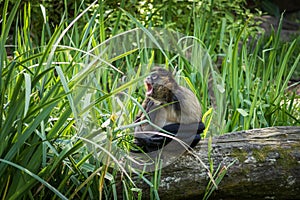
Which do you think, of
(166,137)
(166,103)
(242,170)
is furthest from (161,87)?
(242,170)

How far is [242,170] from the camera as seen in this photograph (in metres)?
3.27

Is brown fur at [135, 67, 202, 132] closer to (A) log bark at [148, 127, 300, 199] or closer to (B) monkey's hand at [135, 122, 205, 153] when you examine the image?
(B) monkey's hand at [135, 122, 205, 153]

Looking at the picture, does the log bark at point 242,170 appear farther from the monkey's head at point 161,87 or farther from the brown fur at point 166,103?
the monkey's head at point 161,87

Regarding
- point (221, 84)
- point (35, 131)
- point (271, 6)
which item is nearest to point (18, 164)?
point (35, 131)

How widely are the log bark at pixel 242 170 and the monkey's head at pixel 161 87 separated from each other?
0.31m

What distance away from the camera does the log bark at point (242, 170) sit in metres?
3.16

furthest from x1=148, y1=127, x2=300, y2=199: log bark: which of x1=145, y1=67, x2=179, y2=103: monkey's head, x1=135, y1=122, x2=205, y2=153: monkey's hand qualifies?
x1=145, y1=67, x2=179, y2=103: monkey's head

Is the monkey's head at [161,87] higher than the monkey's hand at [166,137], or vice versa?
the monkey's head at [161,87]

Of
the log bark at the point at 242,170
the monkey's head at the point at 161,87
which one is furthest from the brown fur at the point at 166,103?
the log bark at the point at 242,170

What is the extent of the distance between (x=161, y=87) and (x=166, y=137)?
A: 0.79 ft

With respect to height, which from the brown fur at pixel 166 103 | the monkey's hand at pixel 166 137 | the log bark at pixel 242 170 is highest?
the brown fur at pixel 166 103

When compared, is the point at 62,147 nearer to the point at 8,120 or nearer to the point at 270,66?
the point at 8,120

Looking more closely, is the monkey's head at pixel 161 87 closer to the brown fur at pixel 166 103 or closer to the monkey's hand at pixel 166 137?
the brown fur at pixel 166 103

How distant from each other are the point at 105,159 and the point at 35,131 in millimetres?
338
